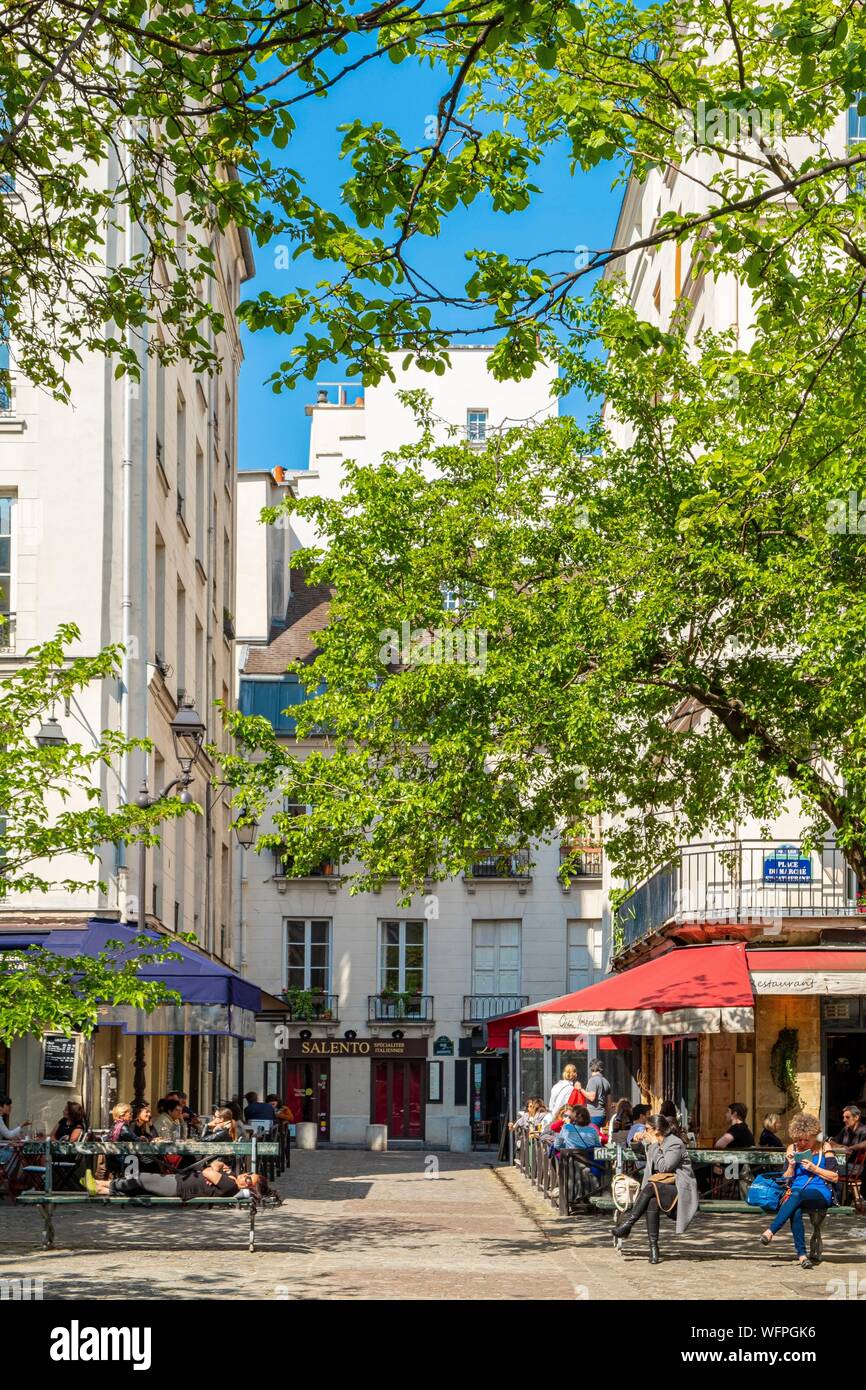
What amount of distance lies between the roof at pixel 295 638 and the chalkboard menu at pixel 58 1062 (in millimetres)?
Answer: 29743

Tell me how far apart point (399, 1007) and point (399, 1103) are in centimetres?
260

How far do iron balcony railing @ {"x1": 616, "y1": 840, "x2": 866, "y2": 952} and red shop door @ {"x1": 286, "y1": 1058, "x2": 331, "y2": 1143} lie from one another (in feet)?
82.5

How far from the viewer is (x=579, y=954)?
52125 mm

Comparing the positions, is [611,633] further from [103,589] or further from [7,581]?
[7,581]

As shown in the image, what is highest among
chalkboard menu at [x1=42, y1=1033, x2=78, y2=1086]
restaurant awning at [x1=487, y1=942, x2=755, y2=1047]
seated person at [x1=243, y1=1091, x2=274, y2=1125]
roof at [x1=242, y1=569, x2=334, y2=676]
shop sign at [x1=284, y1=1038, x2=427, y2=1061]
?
roof at [x1=242, y1=569, x2=334, y2=676]

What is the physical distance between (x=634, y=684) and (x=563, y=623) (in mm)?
1162

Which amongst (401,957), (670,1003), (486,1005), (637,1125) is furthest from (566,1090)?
(401,957)

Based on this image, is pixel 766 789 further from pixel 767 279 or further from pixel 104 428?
pixel 104 428

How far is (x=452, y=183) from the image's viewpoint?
34.2 feet

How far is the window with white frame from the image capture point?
5206 centimetres

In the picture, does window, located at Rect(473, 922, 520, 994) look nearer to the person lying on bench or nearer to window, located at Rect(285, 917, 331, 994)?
window, located at Rect(285, 917, 331, 994)

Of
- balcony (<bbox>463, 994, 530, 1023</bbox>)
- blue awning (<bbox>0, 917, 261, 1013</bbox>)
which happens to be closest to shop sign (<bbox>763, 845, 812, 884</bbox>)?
blue awning (<bbox>0, 917, 261, 1013</bbox>)

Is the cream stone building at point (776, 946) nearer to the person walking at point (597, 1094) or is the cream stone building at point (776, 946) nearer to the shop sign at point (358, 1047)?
the person walking at point (597, 1094)

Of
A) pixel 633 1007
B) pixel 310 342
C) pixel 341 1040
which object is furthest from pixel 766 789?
pixel 341 1040
